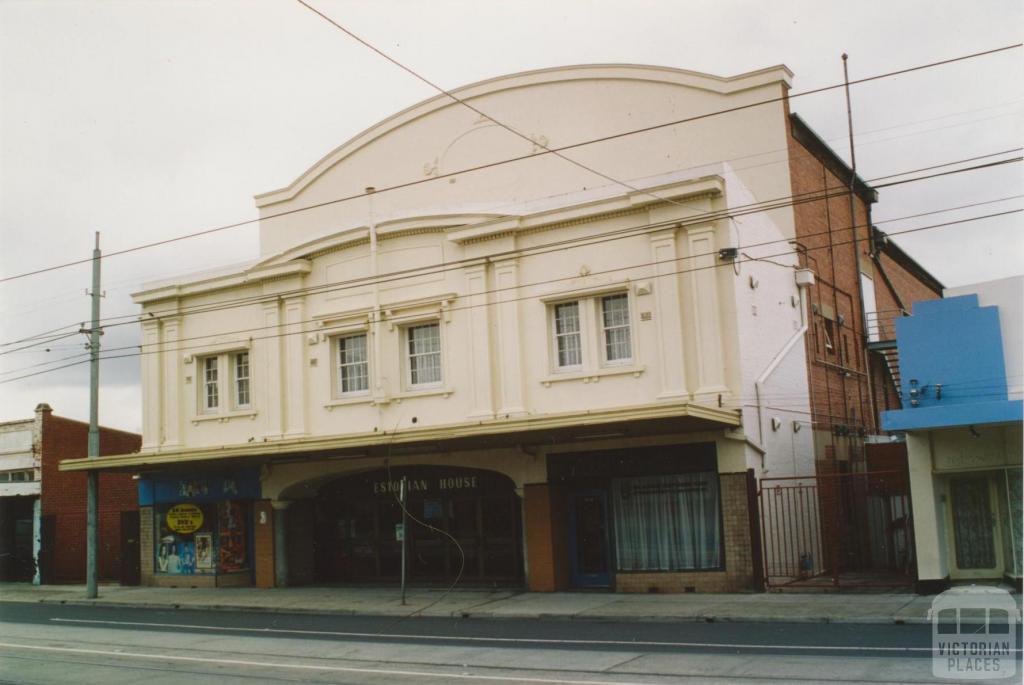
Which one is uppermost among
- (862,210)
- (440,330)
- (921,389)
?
(862,210)

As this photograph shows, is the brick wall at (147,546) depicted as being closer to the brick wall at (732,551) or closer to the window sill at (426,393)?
the window sill at (426,393)

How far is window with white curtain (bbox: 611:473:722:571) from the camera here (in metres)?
20.5

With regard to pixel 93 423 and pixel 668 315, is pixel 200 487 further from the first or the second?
pixel 668 315

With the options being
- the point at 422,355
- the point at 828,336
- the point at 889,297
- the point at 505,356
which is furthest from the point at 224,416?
the point at 889,297

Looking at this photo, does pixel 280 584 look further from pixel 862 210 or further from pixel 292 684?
pixel 862 210

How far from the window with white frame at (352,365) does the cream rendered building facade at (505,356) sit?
54mm

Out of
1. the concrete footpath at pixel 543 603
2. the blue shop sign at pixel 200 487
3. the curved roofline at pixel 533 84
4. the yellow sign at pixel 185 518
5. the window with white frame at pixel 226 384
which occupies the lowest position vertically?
the concrete footpath at pixel 543 603

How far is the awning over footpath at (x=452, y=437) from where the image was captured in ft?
61.9

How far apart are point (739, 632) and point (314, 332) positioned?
1405cm

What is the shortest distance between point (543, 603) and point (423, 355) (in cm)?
686

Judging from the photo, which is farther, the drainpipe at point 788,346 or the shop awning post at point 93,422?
the shop awning post at point 93,422

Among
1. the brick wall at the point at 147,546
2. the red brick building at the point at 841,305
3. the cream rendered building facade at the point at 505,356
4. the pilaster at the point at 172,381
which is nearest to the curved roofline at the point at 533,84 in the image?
the cream rendered building facade at the point at 505,356

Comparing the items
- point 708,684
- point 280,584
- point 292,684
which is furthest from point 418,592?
point 708,684

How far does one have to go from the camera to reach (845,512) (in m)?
25.3
